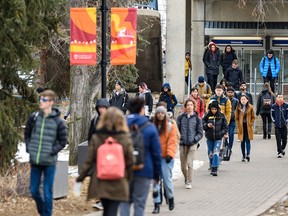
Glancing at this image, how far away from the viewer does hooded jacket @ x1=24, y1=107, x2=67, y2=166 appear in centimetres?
1138

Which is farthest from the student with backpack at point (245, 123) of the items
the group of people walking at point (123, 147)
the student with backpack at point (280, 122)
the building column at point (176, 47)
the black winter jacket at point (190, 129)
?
the building column at point (176, 47)

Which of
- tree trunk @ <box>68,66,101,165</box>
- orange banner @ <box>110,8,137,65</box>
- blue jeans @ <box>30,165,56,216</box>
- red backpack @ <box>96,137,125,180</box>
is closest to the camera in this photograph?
red backpack @ <box>96,137,125,180</box>

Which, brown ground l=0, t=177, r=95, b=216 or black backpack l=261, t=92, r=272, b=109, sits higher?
black backpack l=261, t=92, r=272, b=109

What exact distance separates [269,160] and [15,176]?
967 centimetres

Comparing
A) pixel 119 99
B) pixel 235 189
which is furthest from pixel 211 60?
pixel 235 189

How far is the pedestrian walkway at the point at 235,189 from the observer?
14211 mm

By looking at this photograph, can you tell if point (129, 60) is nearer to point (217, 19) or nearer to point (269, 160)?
point (269, 160)

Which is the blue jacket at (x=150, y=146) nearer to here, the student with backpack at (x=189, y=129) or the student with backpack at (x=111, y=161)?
the student with backpack at (x=111, y=161)

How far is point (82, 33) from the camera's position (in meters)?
15.8

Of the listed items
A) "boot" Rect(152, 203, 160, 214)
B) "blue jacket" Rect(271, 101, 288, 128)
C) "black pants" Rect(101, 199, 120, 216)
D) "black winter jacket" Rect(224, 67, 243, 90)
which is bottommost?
"boot" Rect(152, 203, 160, 214)

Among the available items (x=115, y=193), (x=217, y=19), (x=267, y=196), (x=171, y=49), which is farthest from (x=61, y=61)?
(x=115, y=193)

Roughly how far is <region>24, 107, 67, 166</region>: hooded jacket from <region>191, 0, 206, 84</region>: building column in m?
27.7

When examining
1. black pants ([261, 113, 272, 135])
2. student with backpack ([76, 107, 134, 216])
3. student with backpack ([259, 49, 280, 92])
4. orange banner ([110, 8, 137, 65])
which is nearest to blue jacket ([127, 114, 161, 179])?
student with backpack ([76, 107, 134, 216])

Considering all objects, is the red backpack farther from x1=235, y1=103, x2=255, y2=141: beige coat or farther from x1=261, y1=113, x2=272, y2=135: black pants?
x1=261, y1=113, x2=272, y2=135: black pants
